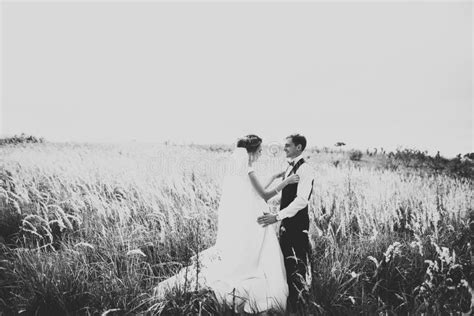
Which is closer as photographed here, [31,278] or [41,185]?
[31,278]

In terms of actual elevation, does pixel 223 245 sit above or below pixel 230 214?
below

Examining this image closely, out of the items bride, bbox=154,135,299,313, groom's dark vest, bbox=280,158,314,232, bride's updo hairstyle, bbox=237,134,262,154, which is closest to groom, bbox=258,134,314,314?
groom's dark vest, bbox=280,158,314,232

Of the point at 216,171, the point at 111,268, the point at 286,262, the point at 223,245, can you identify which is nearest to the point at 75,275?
the point at 111,268

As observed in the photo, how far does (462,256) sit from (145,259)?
159 inches

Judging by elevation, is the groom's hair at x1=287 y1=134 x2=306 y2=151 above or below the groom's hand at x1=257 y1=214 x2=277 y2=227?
above

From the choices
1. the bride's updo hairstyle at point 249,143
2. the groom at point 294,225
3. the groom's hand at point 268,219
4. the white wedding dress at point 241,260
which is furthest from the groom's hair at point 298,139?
the groom's hand at point 268,219

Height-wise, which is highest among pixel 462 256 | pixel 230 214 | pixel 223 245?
pixel 230 214

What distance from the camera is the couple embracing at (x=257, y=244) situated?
3094 mm

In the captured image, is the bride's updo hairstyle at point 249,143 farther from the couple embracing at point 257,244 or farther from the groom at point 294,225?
the groom at point 294,225

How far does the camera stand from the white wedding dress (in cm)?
305

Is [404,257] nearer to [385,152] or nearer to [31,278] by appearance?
[31,278]

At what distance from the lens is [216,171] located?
31.2 feet

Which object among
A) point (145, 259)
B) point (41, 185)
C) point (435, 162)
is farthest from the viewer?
point (435, 162)

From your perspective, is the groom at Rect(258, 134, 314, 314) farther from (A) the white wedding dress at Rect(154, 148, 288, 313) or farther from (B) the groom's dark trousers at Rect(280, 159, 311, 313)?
Result: (A) the white wedding dress at Rect(154, 148, 288, 313)
